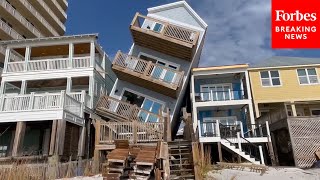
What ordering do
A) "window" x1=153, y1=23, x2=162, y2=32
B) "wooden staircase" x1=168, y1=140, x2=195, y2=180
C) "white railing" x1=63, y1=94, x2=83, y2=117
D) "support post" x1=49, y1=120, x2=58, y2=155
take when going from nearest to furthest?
1. "wooden staircase" x1=168, y1=140, x2=195, y2=180
2. "support post" x1=49, y1=120, x2=58, y2=155
3. "white railing" x1=63, y1=94, x2=83, y2=117
4. "window" x1=153, y1=23, x2=162, y2=32

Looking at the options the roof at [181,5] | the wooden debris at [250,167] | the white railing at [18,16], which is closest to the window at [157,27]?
the roof at [181,5]

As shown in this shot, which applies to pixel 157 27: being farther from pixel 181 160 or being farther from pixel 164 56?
pixel 181 160

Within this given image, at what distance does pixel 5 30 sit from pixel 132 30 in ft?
66.1

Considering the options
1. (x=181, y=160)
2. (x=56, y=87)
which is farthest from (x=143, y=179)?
(x=56, y=87)

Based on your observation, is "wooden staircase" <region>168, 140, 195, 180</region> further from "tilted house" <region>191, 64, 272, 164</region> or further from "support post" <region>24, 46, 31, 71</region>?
"support post" <region>24, 46, 31, 71</region>

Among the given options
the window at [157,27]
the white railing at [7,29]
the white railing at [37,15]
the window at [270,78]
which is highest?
the white railing at [37,15]

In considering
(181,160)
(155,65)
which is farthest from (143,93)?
(181,160)

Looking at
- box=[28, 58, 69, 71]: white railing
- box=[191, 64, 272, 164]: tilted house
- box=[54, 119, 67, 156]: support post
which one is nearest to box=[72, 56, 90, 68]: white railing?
box=[28, 58, 69, 71]: white railing

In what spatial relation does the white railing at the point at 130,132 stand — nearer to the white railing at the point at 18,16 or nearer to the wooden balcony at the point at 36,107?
the wooden balcony at the point at 36,107

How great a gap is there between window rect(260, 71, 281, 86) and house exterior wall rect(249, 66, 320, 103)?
0.33m

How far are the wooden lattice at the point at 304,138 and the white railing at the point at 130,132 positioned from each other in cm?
849

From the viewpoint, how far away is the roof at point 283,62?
25714mm

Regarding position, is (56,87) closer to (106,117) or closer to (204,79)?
(106,117)

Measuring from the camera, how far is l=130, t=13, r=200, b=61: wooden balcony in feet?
68.4
